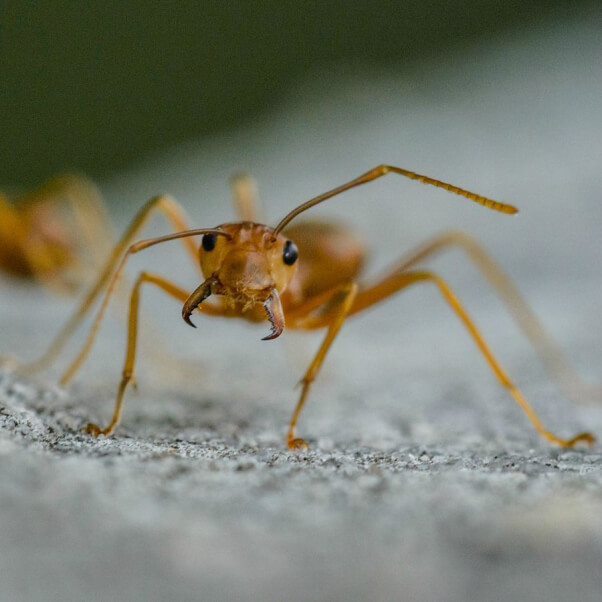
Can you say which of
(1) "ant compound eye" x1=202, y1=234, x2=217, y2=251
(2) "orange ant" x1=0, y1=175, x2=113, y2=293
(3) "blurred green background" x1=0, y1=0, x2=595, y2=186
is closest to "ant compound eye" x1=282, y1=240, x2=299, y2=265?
(1) "ant compound eye" x1=202, y1=234, x2=217, y2=251

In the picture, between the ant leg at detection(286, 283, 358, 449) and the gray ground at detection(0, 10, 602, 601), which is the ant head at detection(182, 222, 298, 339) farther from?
the gray ground at detection(0, 10, 602, 601)

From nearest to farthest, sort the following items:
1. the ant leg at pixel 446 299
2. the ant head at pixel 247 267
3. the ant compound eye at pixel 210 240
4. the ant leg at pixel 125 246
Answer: the ant head at pixel 247 267 < the ant compound eye at pixel 210 240 < the ant leg at pixel 446 299 < the ant leg at pixel 125 246

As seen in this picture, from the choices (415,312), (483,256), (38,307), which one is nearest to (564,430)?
(483,256)

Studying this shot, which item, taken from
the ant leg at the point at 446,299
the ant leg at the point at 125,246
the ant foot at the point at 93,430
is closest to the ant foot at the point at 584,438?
the ant leg at the point at 446,299

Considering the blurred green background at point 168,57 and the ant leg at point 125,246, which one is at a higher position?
the blurred green background at point 168,57

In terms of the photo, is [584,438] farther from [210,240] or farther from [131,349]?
[131,349]

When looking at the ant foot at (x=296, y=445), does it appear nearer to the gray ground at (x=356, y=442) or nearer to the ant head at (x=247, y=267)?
the gray ground at (x=356, y=442)
